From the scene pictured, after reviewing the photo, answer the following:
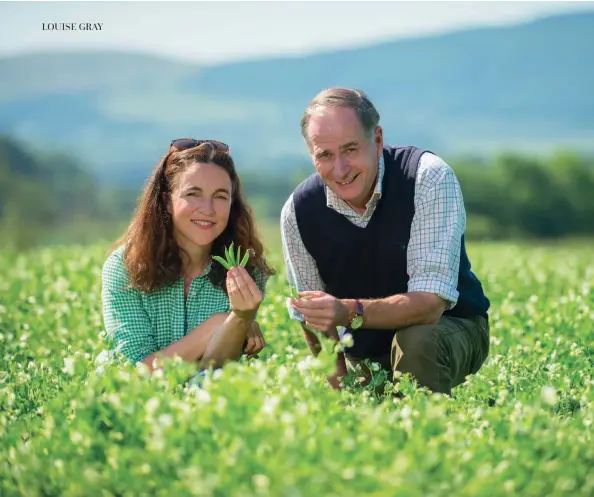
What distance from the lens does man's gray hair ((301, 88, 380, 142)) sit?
4766mm

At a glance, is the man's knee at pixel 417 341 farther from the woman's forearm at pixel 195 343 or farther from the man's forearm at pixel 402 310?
the woman's forearm at pixel 195 343

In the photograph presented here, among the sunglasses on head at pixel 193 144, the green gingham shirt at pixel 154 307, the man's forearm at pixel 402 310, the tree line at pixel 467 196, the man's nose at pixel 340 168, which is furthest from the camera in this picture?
the tree line at pixel 467 196

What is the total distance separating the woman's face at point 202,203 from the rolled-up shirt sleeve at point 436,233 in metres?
0.99

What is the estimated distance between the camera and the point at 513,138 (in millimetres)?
109312

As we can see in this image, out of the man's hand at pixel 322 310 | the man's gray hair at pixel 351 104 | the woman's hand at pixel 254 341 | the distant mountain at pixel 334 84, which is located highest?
the distant mountain at pixel 334 84

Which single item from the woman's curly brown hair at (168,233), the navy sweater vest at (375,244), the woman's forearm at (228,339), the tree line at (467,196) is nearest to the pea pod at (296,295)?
the woman's forearm at (228,339)

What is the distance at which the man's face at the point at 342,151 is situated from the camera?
4719 millimetres

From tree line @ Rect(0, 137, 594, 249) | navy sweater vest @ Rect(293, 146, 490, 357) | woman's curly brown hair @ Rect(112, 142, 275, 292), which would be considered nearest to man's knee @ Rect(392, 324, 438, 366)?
navy sweater vest @ Rect(293, 146, 490, 357)

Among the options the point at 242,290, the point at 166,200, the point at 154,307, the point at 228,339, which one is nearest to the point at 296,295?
the point at 242,290

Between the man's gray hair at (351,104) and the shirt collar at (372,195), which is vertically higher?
the man's gray hair at (351,104)

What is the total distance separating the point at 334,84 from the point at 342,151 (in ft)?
354

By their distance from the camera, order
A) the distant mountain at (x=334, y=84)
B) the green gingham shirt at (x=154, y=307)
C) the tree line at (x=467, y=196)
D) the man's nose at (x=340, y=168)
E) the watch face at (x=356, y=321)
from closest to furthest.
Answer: the watch face at (x=356, y=321)
the man's nose at (x=340, y=168)
the green gingham shirt at (x=154, y=307)
the tree line at (x=467, y=196)
the distant mountain at (x=334, y=84)

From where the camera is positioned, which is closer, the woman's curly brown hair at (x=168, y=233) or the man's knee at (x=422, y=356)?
the man's knee at (x=422, y=356)

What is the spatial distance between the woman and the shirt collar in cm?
49
